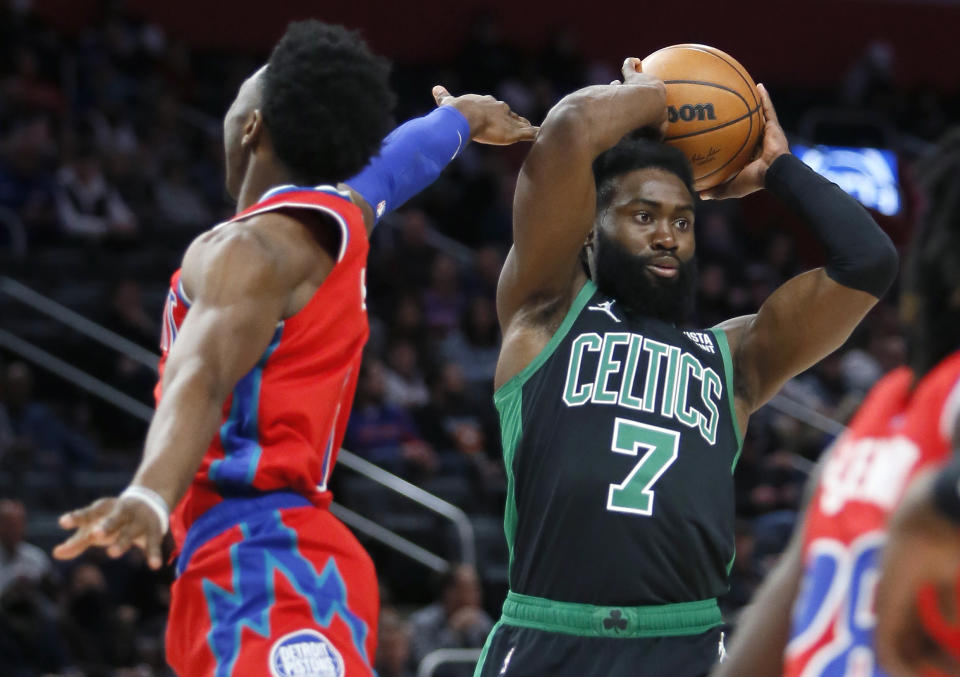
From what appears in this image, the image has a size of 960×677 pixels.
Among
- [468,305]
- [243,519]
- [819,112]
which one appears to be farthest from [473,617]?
[819,112]

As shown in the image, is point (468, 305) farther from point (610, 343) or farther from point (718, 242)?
point (610, 343)

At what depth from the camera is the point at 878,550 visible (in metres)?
1.82

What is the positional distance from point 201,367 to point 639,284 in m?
1.65

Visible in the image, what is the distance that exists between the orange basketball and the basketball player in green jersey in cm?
10

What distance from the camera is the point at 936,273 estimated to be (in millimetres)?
1757

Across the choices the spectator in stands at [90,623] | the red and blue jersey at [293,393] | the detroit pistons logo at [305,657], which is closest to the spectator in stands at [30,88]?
the spectator in stands at [90,623]

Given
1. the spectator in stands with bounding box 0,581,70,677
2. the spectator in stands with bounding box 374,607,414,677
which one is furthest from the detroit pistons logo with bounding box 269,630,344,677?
the spectator in stands with bounding box 374,607,414,677

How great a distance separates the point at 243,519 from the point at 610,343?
1.35m

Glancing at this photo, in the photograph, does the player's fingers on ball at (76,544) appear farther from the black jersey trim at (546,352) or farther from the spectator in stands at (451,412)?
the spectator in stands at (451,412)

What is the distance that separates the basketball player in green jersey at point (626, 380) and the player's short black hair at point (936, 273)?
195 centimetres

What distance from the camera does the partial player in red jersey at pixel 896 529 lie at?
1569 mm

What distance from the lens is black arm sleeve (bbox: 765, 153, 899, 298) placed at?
13.7 ft

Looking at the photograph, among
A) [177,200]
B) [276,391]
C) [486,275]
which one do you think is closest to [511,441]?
[276,391]

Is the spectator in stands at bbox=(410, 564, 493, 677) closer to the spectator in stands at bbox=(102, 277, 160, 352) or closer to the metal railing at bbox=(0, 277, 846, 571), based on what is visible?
the metal railing at bbox=(0, 277, 846, 571)
